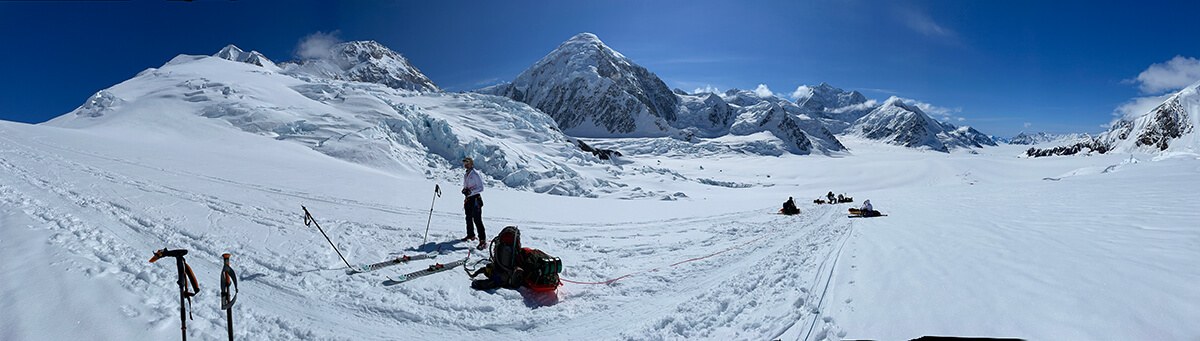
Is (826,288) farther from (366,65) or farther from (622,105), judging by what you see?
(366,65)

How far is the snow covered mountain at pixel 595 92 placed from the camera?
487 feet

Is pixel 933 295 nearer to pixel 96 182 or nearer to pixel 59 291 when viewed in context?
pixel 59 291

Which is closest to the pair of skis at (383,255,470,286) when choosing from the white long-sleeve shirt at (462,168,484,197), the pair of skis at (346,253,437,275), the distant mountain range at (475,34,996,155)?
the pair of skis at (346,253,437,275)

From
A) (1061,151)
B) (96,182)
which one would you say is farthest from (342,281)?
(1061,151)

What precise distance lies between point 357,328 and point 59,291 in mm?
2306

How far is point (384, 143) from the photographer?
1925 cm

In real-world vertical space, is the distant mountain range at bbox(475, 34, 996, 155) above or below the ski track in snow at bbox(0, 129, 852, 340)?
above

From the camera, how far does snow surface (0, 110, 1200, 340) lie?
3.69m

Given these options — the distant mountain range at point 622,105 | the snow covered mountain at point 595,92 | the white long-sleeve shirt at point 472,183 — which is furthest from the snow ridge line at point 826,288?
the snow covered mountain at point 595,92

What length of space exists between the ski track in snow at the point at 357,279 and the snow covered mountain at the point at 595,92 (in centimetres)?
13703

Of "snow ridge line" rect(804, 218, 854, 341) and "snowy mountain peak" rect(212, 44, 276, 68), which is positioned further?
"snowy mountain peak" rect(212, 44, 276, 68)

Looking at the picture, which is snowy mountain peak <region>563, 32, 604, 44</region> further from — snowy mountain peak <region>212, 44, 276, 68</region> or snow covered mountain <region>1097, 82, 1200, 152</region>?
snow covered mountain <region>1097, 82, 1200, 152</region>

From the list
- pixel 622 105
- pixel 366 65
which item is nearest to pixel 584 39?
pixel 622 105

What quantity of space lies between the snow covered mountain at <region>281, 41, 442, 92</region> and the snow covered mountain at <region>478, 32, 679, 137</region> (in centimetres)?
4197
